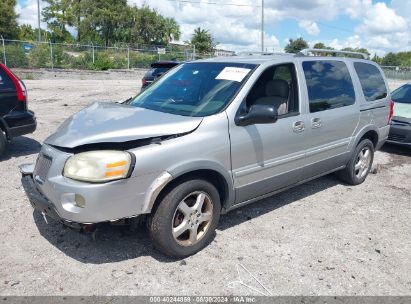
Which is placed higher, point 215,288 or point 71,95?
point 71,95

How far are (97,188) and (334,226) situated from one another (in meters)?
2.73

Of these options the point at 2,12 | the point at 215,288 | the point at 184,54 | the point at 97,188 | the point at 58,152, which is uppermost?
the point at 2,12

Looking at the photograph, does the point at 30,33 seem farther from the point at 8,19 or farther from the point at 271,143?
the point at 271,143

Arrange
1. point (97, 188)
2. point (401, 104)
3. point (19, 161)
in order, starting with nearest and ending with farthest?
point (97, 188)
point (19, 161)
point (401, 104)

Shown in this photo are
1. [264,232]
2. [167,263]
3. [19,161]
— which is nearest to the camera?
[167,263]

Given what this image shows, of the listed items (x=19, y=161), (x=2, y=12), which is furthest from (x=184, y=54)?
(x=19, y=161)

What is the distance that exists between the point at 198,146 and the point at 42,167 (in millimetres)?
1376

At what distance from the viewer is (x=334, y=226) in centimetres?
430

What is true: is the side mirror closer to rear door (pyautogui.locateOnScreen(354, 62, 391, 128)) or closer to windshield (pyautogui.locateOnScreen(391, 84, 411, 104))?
rear door (pyautogui.locateOnScreen(354, 62, 391, 128))

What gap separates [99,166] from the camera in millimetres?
2943

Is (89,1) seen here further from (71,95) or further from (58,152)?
(58,152)

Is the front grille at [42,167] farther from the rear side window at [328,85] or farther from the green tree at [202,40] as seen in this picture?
the green tree at [202,40]

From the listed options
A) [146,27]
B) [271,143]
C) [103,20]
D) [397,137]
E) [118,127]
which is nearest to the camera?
[118,127]

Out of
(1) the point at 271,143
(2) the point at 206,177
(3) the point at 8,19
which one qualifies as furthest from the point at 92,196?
(3) the point at 8,19
